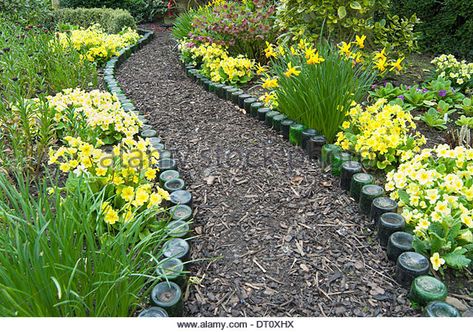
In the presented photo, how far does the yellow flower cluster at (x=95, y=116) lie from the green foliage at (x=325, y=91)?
1258 mm

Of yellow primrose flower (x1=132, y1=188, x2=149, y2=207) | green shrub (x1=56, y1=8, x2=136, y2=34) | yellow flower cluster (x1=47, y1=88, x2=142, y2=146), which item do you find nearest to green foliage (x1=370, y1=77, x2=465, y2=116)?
yellow flower cluster (x1=47, y1=88, x2=142, y2=146)

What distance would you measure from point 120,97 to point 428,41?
4658mm

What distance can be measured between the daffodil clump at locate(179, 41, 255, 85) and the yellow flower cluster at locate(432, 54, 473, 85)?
2052mm

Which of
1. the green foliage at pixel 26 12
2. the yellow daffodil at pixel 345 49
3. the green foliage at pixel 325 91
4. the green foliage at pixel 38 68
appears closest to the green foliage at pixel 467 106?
the green foliage at pixel 325 91

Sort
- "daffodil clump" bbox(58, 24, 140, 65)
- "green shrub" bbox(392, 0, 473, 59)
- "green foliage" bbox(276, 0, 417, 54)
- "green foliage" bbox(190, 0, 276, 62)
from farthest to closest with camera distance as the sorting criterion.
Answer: "daffodil clump" bbox(58, 24, 140, 65), "green shrub" bbox(392, 0, 473, 59), "green foliage" bbox(190, 0, 276, 62), "green foliage" bbox(276, 0, 417, 54)

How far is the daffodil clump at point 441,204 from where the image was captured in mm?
1827

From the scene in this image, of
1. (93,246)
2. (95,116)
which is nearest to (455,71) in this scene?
(95,116)

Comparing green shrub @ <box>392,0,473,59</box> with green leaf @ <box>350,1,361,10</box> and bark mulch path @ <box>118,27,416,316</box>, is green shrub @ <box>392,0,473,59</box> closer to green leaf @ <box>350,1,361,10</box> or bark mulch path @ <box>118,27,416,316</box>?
green leaf @ <box>350,1,361,10</box>

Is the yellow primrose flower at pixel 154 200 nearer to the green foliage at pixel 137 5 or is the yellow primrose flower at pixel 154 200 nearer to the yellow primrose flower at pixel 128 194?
the yellow primrose flower at pixel 128 194

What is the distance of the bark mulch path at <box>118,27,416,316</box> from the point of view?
1806 millimetres

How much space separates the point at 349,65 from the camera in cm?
295

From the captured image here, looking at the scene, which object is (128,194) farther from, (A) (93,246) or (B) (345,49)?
(B) (345,49)

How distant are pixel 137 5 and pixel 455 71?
387 inches
